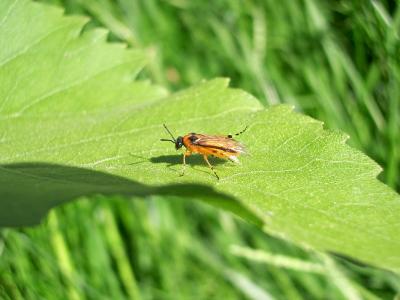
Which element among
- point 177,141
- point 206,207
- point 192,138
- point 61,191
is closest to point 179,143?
point 177,141

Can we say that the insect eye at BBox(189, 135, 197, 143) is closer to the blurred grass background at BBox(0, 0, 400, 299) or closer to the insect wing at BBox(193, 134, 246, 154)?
the insect wing at BBox(193, 134, 246, 154)

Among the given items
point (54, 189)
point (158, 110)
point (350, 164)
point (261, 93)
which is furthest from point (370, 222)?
point (261, 93)

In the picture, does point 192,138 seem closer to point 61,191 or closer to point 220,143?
point 220,143

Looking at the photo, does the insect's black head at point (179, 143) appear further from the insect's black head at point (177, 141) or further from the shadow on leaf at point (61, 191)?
the shadow on leaf at point (61, 191)

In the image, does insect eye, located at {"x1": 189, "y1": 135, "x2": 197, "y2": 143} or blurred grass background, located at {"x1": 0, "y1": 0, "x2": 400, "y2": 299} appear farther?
blurred grass background, located at {"x1": 0, "y1": 0, "x2": 400, "y2": 299}

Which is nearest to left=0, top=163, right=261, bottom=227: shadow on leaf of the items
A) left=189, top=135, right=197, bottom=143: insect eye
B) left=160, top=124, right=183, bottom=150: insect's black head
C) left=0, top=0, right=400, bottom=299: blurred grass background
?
left=160, top=124, right=183, bottom=150: insect's black head

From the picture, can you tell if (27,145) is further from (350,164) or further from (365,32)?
(365,32)

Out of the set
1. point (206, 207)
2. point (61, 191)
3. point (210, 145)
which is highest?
point (61, 191)
